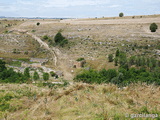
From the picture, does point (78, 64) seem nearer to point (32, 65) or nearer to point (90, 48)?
point (90, 48)

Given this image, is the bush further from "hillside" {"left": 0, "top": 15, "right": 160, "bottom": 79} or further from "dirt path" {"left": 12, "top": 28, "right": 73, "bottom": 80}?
"dirt path" {"left": 12, "top": 28, "right": 73, "bottom": 80}

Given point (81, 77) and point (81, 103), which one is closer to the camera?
point (81, 103)

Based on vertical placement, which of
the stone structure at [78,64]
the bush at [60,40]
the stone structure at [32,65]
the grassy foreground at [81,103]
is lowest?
the stone structure at [32,65]

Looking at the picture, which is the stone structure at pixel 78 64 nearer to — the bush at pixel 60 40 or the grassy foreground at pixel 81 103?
the bush at pixel 60 40

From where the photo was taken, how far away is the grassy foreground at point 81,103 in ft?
16.5

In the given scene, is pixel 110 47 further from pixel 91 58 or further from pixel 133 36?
pixel 133 36

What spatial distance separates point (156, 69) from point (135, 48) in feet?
35.0

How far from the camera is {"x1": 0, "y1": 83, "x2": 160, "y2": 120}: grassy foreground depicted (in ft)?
16.5

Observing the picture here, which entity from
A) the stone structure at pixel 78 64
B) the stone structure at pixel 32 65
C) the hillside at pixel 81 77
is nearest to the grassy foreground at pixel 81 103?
the hillside at pixel 81 77

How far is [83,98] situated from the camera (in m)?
6.18

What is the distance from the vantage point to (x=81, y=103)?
582 cm

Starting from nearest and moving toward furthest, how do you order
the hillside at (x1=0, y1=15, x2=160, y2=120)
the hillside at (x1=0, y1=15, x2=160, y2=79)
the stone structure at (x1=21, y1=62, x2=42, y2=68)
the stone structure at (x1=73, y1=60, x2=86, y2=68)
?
the hillside at (x1=0, y1=15, x2=160, y2=120), the stone structure at (x1=73, y1=60, x2=86, y2=68), the hillside at (x1=0, y1=15, x2=160, y2=79), the stone structure at (x1=21, y1=62, x2=42, y2=68)

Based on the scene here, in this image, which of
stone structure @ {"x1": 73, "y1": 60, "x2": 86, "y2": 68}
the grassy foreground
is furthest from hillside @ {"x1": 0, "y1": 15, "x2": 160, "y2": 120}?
stone structure @ {"x1": 73, "y1": 60, "x2": 86, "y2": 68}

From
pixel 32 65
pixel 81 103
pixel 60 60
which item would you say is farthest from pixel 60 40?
pixel 81 103
